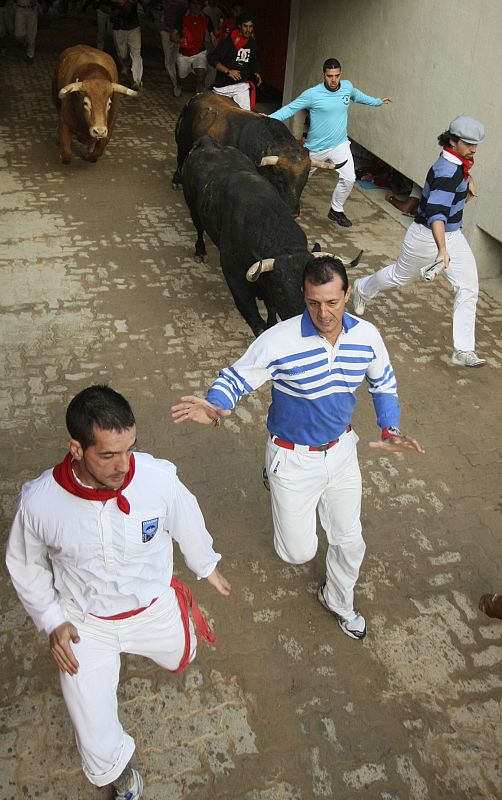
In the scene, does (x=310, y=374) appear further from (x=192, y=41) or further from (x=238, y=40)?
(x=192, y=41)

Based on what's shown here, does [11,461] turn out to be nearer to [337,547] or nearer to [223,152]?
[337,547]

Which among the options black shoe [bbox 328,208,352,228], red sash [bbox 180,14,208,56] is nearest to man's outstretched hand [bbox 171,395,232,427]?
black shoe [bbox 328,208,352,228]

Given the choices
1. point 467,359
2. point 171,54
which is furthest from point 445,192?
point 171,54

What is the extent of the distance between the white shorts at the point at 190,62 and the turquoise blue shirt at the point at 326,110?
5435 mm

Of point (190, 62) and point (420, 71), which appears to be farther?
point (190, 62)

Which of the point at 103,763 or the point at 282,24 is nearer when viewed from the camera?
the point at 103,763

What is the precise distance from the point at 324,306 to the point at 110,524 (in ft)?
4.87

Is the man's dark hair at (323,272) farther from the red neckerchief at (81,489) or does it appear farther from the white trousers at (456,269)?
the white trousers at (456,269)

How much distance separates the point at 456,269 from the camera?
6.62 m

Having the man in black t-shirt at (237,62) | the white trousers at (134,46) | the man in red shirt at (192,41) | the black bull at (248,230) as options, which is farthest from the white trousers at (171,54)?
the black bull at (248,230)

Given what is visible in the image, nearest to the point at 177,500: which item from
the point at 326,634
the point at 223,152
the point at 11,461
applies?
the point at 326,634

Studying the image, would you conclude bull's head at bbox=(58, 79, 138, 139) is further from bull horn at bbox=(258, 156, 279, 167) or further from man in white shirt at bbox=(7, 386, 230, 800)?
man in white shirt at bbox=(7, 386, 230, 800)

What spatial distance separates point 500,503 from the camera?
17.4ft

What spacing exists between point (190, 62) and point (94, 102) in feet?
14.4
